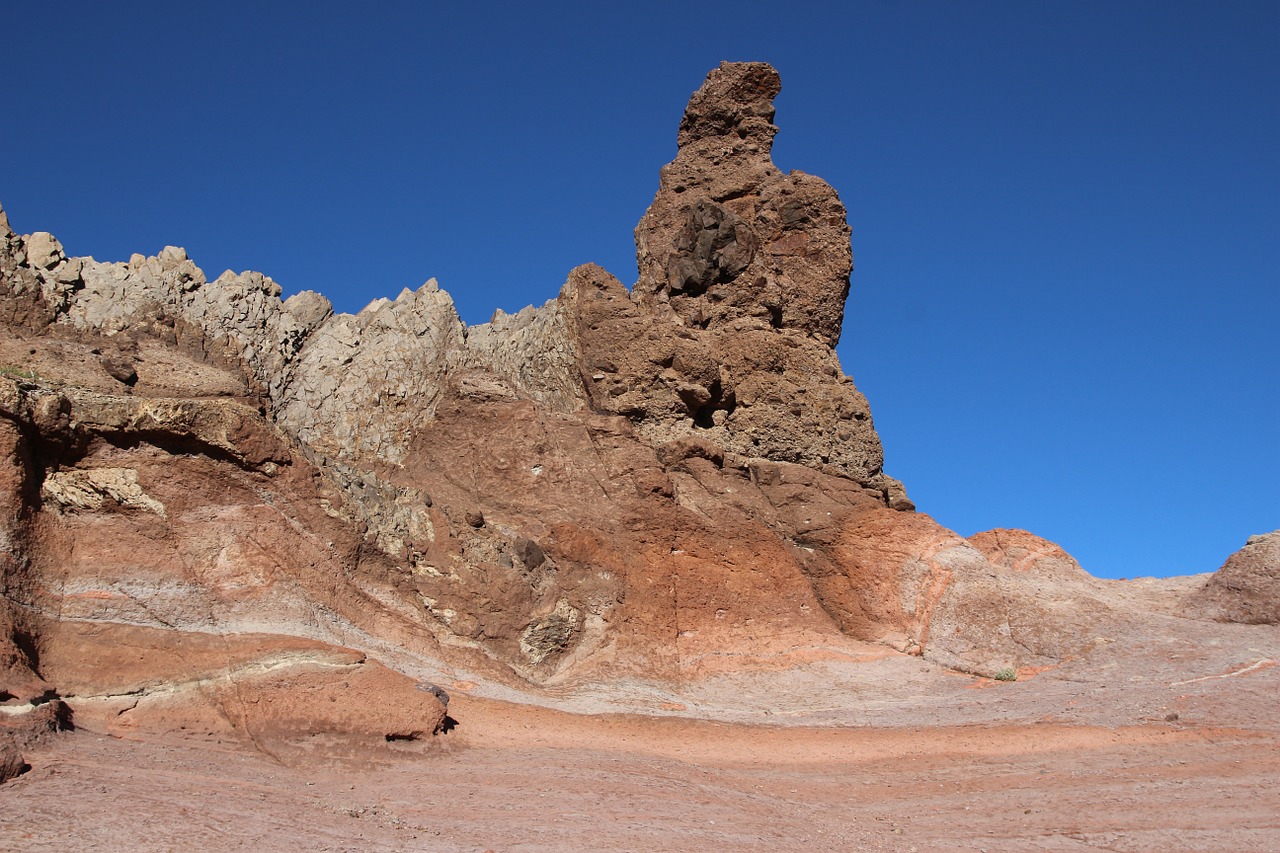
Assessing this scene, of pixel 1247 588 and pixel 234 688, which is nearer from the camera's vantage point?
pixel 234 688

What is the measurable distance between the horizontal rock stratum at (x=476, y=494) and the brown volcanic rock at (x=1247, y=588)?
0.23 ft

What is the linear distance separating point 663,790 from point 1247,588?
12.1m

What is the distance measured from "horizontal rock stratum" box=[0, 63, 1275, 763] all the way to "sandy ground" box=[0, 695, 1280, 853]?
3.09ft

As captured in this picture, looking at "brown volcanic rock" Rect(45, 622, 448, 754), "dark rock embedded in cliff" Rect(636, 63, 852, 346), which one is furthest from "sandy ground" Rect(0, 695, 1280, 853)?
"dark rock embedded in cliff" Rect(636, 63, 852, 346)

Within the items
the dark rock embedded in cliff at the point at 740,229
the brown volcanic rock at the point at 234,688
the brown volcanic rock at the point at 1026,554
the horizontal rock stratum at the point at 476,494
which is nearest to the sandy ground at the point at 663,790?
the brown volcanic rock at the point at 234,688

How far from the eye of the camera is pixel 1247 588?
19500 millimetres

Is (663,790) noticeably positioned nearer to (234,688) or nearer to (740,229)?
(234,688)

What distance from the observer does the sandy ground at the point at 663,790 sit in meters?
10.9

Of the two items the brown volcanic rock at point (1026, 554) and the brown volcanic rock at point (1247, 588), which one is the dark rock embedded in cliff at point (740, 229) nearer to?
the brown volcanic rock at point (1026, 554)

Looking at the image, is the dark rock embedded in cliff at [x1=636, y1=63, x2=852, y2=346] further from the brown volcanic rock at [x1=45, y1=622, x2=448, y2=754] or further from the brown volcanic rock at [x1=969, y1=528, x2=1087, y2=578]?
the brown volcanic rock at [x1=45, y1=622, x2=448, y2=754]

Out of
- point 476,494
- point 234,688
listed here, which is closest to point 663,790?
point 234,688

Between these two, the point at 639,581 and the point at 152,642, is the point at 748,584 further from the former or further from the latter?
the point at 152,642

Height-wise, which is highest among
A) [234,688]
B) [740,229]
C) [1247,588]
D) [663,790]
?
[740,229]

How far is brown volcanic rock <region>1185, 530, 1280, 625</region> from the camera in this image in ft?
62.9
